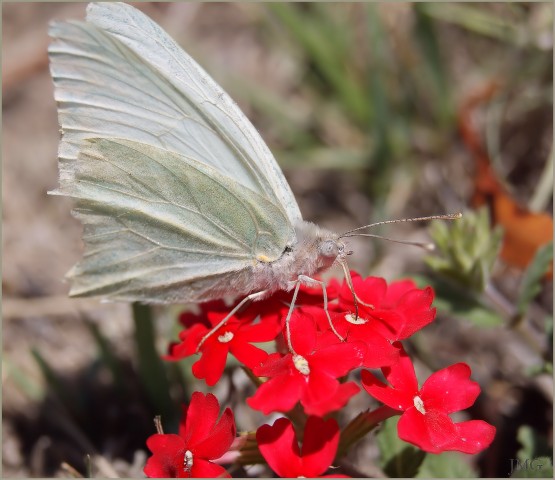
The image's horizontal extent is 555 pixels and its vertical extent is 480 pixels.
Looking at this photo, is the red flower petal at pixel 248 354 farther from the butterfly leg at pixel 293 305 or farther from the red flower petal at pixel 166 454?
the red flower petal at pixel 166 454

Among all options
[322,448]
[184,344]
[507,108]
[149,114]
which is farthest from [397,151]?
[322,448]

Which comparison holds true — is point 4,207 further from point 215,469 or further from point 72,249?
point 215,469

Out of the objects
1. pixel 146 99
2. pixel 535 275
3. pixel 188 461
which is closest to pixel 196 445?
pixel 188 461

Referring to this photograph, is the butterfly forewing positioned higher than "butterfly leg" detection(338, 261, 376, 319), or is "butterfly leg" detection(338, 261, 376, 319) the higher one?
Answer: the butterfly forewing

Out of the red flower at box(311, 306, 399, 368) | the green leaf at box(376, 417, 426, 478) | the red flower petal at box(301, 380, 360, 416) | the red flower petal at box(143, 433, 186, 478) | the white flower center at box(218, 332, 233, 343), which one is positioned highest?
the white flower center at box(218, 332, 233, 343)

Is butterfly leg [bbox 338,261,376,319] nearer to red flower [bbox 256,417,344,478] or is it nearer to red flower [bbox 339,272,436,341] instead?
red flower [bbox 339,272,436,341]

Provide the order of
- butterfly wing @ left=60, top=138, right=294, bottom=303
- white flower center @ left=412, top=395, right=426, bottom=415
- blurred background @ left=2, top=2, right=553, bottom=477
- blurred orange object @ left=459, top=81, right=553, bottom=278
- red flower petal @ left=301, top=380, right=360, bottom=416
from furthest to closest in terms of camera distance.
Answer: blurred orange object @ left=459, top=81, right=553, bottom=278 < blurred background @ left=2, top=2, right=553, bottom=477 < butterfly wing @ left=60, top=138, right=294, bottom=303 < white flower center @ left=412, top=395, right=426, bottom=415 < red flower petal @ left=301, top=380, right=360, bottom=416

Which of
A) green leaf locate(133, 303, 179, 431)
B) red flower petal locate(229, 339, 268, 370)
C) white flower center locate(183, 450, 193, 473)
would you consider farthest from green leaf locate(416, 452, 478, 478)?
green leaf locate(133, 303, 179, 431)
